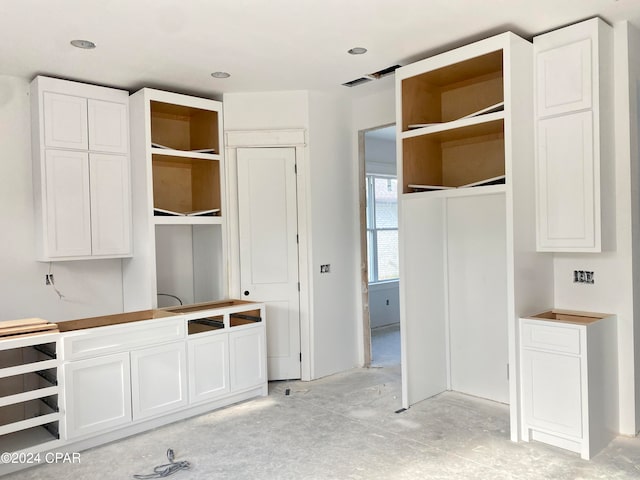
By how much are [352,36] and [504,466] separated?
290 centimetres

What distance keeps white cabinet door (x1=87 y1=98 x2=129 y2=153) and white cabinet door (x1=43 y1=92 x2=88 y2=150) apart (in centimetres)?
6

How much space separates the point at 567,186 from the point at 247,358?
9.16 ft

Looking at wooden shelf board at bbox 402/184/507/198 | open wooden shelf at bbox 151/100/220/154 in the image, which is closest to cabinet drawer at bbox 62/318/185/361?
open wooden shelf at bbox 151/100/220/154

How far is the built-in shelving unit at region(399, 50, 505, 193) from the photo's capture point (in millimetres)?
3712

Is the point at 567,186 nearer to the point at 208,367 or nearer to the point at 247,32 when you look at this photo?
the point at 247,32

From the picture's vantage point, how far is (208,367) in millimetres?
3928

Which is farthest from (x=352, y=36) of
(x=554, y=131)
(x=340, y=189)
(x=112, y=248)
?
(x=112, y=248)

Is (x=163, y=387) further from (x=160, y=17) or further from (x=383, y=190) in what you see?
(x=383, y=190)

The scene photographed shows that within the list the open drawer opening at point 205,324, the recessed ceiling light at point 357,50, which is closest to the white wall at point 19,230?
the open drawer opening at point 205,324

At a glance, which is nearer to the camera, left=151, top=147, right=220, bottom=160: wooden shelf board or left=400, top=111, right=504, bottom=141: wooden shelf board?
left=400, top=111, right=504, bottom=141: wooden shelf board

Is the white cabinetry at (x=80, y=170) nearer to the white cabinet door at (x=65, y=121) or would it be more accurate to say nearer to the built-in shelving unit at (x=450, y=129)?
the white cabinet door at (x=65, y=121)

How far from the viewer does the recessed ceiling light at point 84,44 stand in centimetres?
329

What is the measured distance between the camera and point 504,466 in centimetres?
291

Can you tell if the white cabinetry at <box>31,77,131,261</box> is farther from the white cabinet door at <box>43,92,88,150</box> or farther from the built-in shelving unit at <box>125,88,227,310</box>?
the built-in shelving unit at <box>125,88,227,310</box>
